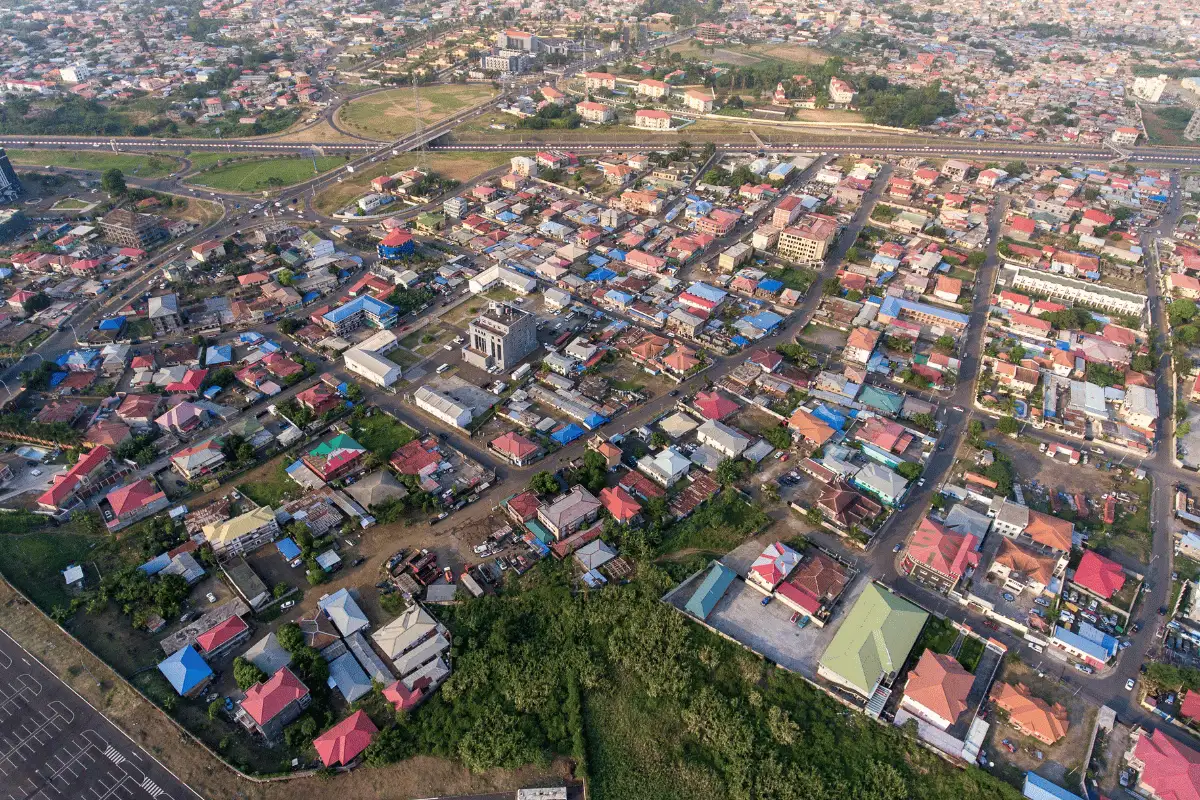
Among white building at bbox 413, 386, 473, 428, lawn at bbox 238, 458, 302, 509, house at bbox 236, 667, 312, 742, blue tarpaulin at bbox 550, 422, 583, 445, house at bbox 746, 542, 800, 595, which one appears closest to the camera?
house at bbox 236, 667, 312, 742

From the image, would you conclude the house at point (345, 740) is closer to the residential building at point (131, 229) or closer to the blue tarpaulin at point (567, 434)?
the blue tarpaulin at point (567, 434)

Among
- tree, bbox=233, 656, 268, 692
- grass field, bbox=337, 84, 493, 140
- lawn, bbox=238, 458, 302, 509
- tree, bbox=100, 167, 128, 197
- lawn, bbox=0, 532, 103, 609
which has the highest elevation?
grass field, bbox=337, 84, 493, 140

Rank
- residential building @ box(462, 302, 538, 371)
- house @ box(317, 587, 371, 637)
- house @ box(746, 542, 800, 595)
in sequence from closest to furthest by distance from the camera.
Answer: house @ box(317, 587, 371, 637), house @ box(746, 542, 800, 595), residential building @ box(462, 302, 538, 371)

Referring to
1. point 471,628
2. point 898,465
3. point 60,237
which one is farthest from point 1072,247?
point 60,237

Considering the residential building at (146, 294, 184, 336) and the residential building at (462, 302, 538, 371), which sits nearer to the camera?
the residential building at (462, 302, 538, 371)

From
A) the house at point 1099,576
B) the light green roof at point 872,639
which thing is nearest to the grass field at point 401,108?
the light green roof at point 872,639

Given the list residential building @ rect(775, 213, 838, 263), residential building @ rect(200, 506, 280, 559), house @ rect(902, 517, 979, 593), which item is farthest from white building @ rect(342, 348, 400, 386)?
residential building @ rect(775, 213, 838, 263)

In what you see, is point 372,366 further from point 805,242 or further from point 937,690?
point 805,242

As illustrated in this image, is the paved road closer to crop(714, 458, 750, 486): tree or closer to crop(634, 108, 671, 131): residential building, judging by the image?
crop(714, 458, 750, 486): tree
